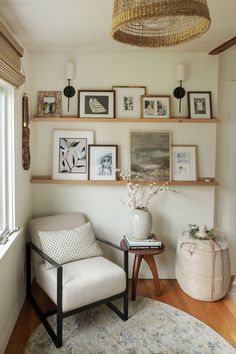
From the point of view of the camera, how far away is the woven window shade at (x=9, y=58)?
1.95m

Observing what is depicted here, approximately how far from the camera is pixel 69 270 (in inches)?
94.6

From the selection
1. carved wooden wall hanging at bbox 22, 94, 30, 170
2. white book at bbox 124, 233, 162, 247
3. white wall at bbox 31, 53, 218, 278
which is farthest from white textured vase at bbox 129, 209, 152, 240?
carved wooden wall hanging at bbox 22, 94, 30, 170

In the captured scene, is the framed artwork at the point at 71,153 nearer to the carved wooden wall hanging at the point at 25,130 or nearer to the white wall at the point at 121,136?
the white wall at the point at 121,136

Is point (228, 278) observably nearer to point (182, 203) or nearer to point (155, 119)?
point (182, 203)

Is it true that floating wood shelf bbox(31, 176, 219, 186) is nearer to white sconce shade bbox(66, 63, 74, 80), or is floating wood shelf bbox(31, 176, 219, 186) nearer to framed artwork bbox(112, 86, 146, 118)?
framed artwork bbox(112, 86, 146, 118)

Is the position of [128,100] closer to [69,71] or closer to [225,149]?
[69,71]

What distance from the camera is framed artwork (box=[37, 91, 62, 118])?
3.07 meters

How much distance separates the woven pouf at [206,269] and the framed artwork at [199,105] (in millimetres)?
1237

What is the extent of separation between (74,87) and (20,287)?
76.0 inches

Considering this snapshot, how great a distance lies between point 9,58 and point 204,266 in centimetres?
230

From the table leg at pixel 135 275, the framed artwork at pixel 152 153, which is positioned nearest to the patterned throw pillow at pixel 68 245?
the table leg at pixel 135 275

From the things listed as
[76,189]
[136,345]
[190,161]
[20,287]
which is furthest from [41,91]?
[136,345]

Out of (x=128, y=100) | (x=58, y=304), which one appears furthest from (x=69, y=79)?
(x=58, y=304)

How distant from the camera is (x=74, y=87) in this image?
308cm
